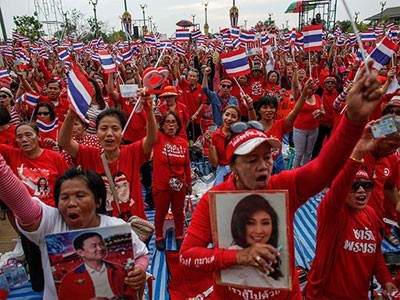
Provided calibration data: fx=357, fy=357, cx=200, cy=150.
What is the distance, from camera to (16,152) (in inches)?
132

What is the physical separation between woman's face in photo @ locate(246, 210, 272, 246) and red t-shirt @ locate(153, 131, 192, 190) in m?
2.90

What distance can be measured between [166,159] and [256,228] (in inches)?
115

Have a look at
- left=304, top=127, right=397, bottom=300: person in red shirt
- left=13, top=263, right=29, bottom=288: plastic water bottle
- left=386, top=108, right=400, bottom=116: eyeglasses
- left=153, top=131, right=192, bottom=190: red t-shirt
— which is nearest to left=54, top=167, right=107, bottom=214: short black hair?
left=304, top=127, right=397, bottom=300: person in red shirt

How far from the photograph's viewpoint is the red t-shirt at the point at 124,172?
3007mm

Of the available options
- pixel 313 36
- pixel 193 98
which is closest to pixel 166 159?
pixel 193 98

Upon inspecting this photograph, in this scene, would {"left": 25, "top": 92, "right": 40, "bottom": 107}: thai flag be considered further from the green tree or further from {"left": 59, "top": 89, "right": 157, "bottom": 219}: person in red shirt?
the green tree

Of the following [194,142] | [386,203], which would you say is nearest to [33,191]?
[386,203]

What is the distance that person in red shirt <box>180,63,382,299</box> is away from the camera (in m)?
1.46

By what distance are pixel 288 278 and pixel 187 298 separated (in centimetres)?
223

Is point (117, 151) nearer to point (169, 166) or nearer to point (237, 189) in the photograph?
point (169, 166)

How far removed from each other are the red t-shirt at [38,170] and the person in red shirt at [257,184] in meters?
1.97

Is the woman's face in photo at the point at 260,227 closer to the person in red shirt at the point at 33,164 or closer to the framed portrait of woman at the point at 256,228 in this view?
the framed portrait of woman at the point at 256,228

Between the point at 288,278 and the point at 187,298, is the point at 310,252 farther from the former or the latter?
the point at 288,278

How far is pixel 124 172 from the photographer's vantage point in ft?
9.94
